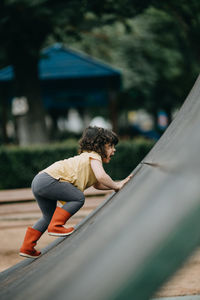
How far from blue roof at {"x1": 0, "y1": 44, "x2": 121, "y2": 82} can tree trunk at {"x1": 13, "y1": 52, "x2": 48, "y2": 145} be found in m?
3.77

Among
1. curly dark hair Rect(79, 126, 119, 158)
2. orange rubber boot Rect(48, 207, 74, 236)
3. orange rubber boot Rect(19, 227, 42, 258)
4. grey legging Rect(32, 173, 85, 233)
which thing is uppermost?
curly dark hair Rect(79, 126, 119, 158)

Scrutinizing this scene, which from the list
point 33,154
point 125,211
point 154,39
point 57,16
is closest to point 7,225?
point 33,154

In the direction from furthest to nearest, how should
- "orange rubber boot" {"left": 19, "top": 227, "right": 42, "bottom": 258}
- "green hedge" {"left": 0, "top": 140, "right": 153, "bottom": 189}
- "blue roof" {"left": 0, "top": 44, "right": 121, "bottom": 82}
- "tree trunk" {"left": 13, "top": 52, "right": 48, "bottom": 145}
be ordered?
"blue roof" {"left": 0, "top": 44, "right": 121, "bottom": 82} → "tree trunk" {"left": 13, "top": 52, "right": 48, "bottom": 145} → "green hedge" {"left": 0, "top": 140, "right": 153, "bottom": 189} → "orange rubber boot" {"left": 19, "top": 227, "right": 42, "bottom": 258}

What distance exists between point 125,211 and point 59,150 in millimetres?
9842

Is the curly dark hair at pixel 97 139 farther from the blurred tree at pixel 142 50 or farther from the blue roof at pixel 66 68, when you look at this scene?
the blurred tree at pixel 142 50

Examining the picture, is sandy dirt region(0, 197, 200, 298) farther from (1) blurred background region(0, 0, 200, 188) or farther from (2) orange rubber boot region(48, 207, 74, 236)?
(1) blurred background region(0, 0, 200, 188)

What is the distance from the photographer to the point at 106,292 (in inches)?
59.8

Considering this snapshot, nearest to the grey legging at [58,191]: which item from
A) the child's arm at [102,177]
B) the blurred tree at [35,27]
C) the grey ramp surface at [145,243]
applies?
the child's arm at [102,177]

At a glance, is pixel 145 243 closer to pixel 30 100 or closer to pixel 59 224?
pixel 59 224

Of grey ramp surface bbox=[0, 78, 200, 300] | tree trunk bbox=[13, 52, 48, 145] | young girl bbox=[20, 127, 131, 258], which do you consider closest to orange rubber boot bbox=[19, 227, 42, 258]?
young girl bbox=[20, 127, 131, 258]

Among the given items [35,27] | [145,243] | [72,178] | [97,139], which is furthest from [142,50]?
[145,243]

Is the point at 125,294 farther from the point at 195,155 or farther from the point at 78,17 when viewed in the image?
the point at 78,17

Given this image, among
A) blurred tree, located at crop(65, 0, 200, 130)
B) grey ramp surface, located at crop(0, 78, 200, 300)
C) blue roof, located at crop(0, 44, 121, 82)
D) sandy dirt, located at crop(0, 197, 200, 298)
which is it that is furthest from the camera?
blurred tree, located at crop(65, 0, 200, 130)

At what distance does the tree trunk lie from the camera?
1355 cm
